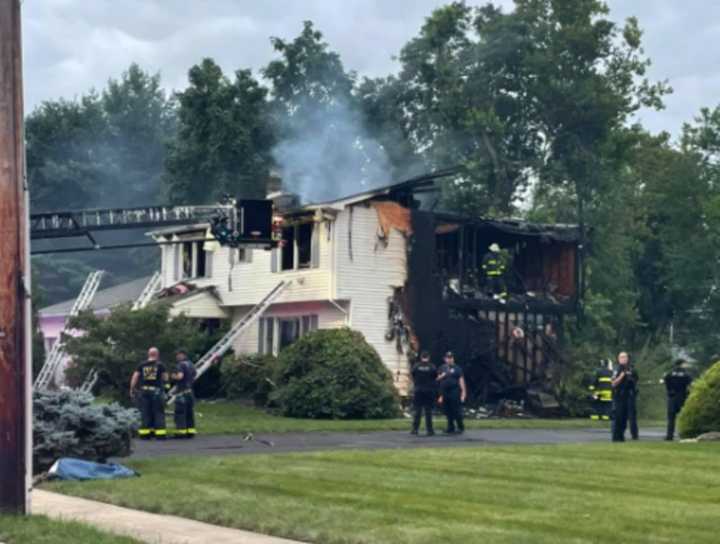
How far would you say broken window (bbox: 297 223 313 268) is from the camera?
35969 millimetres

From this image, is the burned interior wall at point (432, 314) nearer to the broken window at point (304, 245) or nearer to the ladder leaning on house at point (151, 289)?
the broken window at point (304, 245)

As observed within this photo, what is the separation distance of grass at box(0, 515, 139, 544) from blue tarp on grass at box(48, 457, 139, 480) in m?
3.84

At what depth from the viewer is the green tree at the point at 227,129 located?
53844 mm

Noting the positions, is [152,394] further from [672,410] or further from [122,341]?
[672,410]

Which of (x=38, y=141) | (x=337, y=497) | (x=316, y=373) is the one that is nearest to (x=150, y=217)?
(x=316, y=373)

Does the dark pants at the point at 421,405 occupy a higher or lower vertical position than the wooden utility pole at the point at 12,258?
lower

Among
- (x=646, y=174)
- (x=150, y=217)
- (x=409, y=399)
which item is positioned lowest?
(x=409, y=399)

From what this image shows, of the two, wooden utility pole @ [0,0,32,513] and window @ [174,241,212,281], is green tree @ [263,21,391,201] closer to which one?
window @ [174,241,212,281]

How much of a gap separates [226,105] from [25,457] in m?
42.7

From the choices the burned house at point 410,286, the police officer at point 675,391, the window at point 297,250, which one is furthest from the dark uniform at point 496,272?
the police officer at point 675,391

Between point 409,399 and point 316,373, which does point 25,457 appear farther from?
point 409,399

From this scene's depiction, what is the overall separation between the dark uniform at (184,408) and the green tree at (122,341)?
703 centimetres

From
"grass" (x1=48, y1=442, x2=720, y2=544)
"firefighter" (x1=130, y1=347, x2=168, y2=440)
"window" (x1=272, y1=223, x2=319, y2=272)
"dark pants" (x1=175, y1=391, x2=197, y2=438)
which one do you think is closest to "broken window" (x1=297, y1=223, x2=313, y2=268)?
"window" (x1=272, y1=223, x2=319, y2=272)

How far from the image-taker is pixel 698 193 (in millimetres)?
59281
